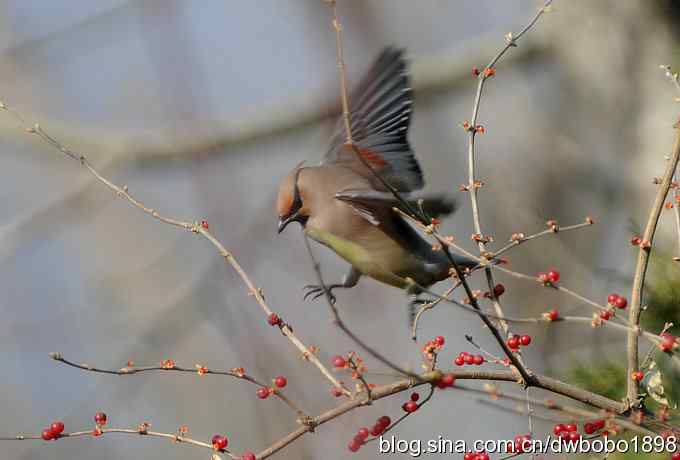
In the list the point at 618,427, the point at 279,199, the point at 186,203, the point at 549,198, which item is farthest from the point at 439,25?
the point at 618,427

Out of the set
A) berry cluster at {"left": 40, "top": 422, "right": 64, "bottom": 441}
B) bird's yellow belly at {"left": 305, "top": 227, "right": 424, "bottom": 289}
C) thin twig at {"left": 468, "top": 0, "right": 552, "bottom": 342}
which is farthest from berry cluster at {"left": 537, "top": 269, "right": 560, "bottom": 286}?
berry cluster at {"left": 40, "top": 422, "right": 64, "bottom": 441}

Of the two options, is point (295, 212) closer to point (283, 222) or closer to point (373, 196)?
point (283, 222)

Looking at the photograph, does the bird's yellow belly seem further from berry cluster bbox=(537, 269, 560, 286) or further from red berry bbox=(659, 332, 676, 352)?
red berry bbox=(659, 332, 676, 352)

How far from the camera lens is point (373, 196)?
2.19 m

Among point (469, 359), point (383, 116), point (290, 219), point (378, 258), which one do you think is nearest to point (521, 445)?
point (469, 359)

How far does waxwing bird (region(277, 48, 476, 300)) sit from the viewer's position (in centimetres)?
228

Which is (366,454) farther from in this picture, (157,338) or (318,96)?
(318,96)

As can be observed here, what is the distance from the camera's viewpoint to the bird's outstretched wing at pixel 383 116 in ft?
8.31

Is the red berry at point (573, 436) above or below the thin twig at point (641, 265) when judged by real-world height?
below

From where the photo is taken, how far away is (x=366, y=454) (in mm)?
4141

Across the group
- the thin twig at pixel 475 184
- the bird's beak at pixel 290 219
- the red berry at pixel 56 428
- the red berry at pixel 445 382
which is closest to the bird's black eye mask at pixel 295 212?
the bird's beak at pixel 290 219

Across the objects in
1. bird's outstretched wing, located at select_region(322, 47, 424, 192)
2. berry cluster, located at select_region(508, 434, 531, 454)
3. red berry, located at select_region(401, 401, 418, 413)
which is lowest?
berry cluster, located at select_region(508, 434, 531, 454)

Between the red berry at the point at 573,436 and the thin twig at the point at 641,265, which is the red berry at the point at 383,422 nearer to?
the red berry at the point at 573,436

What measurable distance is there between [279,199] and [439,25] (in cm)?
515
